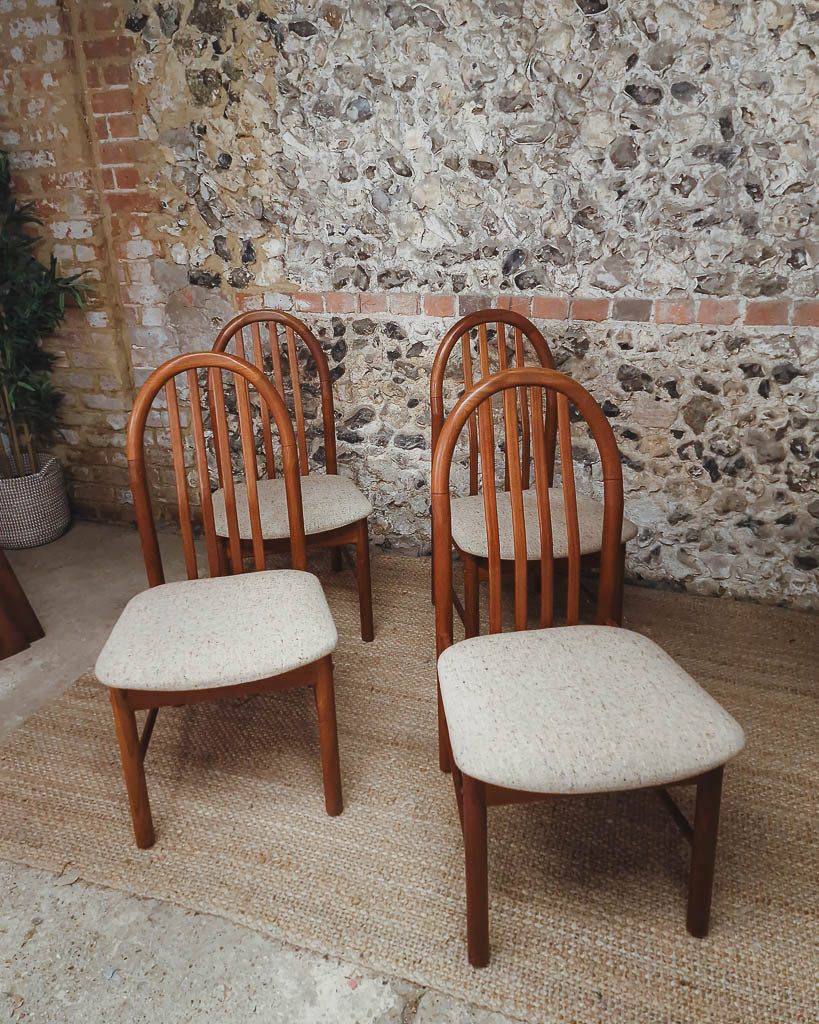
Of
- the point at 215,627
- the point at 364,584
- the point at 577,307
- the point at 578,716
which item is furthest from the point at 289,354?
the point at 578,716

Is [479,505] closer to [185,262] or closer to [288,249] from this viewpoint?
[288,249]

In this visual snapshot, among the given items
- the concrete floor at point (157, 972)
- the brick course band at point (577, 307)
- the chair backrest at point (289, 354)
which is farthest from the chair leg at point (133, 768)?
the brick course band at point (577, 307)

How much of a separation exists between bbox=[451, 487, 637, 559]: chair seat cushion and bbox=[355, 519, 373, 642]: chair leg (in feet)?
1.03

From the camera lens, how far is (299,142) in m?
2.54

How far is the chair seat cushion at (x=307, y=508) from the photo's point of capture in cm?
214

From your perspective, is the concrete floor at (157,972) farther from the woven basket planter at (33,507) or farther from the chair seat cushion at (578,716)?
the woven basket planter at (33,507)

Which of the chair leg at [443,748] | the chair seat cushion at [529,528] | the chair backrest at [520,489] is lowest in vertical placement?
the chair leg at [443,748]

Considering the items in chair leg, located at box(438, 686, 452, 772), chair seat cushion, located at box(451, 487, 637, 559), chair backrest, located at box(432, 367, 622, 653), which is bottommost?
chair leg, located at box(438, 686, 452, 772)

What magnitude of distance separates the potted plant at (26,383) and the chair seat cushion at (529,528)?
6.18 feet

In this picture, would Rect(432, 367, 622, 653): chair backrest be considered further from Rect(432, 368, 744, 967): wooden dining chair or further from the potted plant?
the potted plant

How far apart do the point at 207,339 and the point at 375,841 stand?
6.61ft

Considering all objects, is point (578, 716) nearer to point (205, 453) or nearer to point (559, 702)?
point (559, 702)

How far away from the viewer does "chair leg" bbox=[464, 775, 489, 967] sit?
1.30 meters

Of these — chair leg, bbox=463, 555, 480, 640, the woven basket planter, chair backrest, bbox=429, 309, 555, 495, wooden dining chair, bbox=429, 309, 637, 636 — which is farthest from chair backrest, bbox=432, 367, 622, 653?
the woven basket planter
